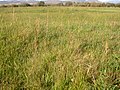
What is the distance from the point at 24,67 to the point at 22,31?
179cm

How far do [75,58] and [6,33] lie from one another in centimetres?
203

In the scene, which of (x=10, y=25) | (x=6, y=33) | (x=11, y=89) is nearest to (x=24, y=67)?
(x=11, y=89)

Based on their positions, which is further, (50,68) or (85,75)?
(50,68)

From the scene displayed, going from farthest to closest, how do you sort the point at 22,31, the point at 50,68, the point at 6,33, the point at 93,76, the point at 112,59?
the point at 22,31 < the point at 6,33 < the point at 112,59 < the point at 50,68 < the point at 93,76

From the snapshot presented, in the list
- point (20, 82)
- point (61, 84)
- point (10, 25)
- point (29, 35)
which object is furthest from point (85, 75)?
point (10, 25)

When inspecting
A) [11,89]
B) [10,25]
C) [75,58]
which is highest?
[10,25]

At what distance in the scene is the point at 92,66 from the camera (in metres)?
3.40

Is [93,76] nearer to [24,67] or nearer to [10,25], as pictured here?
[24,67]

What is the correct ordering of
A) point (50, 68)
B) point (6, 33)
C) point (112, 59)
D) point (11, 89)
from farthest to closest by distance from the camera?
point (6, 33) < point (112, 59) < point (50, 68) < point (11, 89)

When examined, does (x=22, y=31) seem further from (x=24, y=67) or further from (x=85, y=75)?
(x=85, y=75)

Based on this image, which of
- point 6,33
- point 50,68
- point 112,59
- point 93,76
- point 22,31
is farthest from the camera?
point 22,31

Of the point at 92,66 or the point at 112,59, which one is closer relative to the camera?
the point at 92,66

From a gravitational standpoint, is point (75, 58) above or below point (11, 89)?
above

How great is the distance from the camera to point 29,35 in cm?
523
